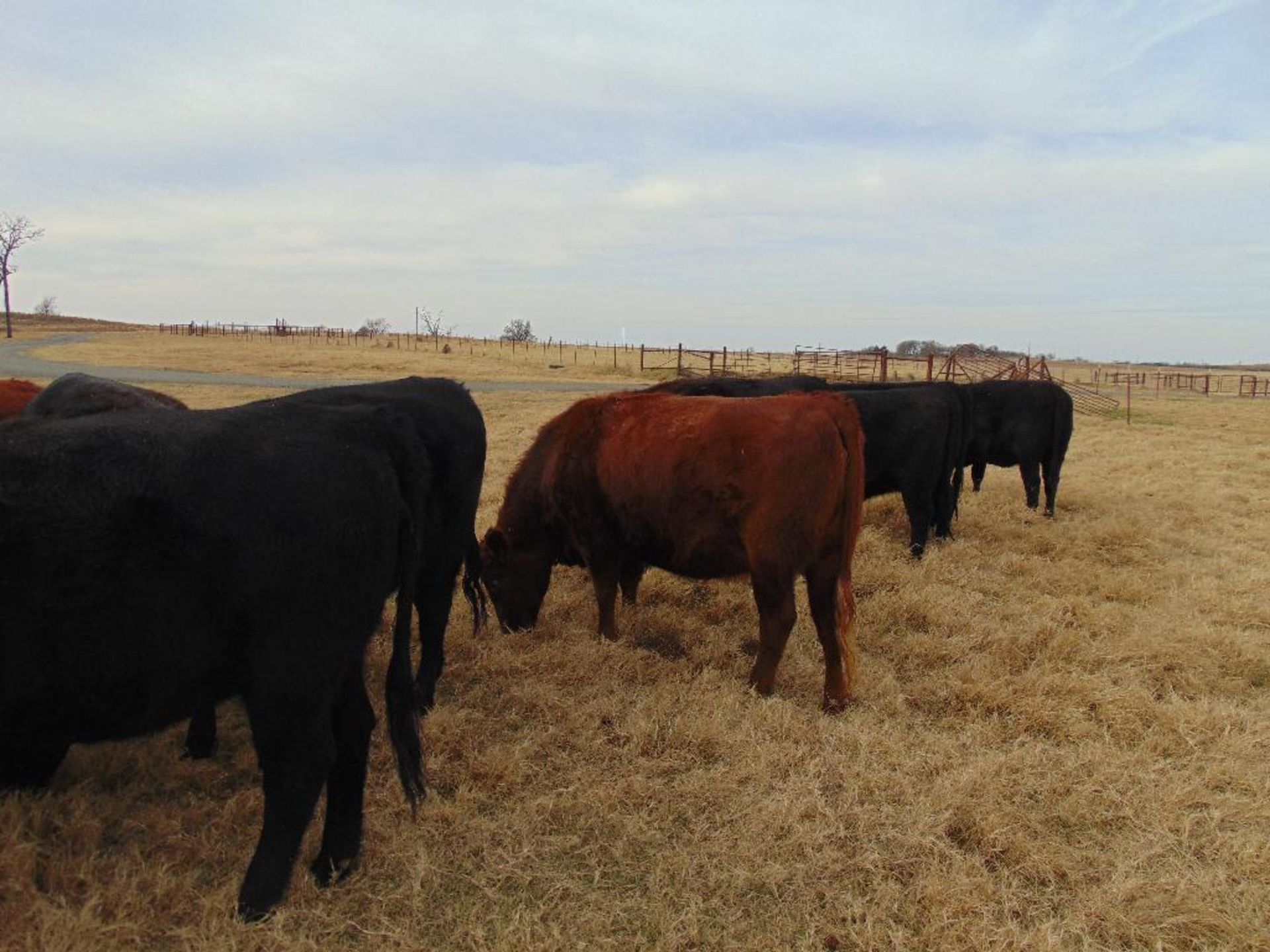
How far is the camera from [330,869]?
2.71 m

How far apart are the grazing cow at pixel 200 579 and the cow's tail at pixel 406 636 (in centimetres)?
12

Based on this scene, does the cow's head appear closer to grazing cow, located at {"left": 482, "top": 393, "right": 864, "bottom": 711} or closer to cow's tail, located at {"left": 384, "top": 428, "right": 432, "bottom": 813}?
grazing cow, located at {"left": 482, "top": 393, "right": 864, "bottom": 711}

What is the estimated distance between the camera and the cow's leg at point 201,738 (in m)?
3.41

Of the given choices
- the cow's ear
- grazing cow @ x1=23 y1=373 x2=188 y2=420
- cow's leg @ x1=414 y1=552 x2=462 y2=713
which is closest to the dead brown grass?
grazing cow @ x1=23 y1=373 x2=188 y2=420

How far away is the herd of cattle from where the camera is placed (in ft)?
7.06

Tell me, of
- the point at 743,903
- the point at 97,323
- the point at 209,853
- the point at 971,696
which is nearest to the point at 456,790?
the point at 209,853

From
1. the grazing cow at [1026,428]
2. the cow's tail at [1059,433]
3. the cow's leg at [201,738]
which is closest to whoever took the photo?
the cow's leg at [201,738]

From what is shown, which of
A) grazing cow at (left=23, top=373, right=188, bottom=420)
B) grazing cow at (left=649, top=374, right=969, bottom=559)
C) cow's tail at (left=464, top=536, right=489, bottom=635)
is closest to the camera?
grazing cow at (left=23, top=373, right=188, bottom=420)

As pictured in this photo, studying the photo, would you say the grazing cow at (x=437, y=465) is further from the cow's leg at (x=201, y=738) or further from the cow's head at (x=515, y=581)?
the cow's leg at (x=201, y=738)

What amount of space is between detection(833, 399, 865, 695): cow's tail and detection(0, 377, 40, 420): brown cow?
5231mm

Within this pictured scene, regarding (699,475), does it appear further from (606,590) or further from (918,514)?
(918,514)

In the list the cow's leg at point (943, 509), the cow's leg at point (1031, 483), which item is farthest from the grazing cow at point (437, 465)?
the cow's leg at point (1031, 483)

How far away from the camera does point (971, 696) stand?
13.7 feet

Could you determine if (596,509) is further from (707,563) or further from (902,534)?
(902,534)
